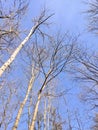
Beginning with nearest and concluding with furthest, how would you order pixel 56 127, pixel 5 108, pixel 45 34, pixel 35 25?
1. pixel 35 25
2. pixel 45 34
3. pixel 5 108
4. pixel 56 127

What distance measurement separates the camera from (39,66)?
16172 mm

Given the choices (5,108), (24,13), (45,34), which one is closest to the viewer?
(24,13)

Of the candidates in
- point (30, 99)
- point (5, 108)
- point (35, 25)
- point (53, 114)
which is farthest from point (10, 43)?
point (53, 114)

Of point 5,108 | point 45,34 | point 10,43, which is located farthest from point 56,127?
point 10,43

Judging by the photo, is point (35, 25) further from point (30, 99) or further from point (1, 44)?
point (30, 99)

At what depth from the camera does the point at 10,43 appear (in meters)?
10.1

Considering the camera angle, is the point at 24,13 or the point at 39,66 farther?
the point at 39,66

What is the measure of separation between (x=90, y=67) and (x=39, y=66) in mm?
4741

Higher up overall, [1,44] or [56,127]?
[1,44]

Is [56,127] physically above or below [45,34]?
below

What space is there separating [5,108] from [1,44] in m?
12.1

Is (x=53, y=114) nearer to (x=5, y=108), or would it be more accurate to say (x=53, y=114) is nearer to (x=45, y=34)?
(x=5, y=108)

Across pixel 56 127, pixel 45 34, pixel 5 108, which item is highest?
pixel 45 34

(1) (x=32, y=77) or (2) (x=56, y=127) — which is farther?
(2) (x=56, y=127)
